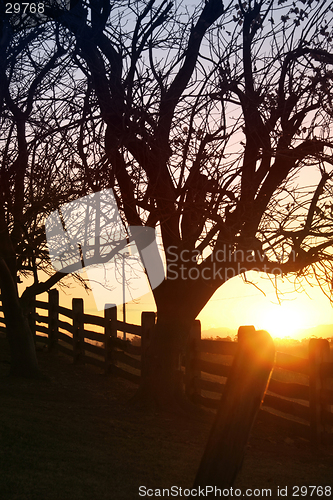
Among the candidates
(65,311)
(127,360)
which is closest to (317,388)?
(127,360)

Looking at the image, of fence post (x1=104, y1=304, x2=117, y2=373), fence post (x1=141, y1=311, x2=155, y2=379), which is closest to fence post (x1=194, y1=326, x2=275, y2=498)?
fence post (x1=141, y1=311, x2=155, y2=379)

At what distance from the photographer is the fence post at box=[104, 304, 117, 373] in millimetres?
11453

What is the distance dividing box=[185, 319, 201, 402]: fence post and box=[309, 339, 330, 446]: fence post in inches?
98.3

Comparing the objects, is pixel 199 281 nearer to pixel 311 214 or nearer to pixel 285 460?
pixel 311 214

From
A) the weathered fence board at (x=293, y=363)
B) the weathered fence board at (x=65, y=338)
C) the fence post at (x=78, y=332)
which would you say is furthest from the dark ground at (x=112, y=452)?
the weathered fence board at (x=65, y=338)

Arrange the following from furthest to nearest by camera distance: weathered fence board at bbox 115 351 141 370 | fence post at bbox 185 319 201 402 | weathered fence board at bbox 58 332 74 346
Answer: weathered fence board at bbox 58 332 74 346
weathered fence board at bbox 115 351 141 370
fence post at bbox 185 319 201 402

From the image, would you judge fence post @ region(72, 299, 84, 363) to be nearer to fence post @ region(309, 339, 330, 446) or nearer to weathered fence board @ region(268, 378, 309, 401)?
weathered fence board @ region(268, 378, 309, 401)

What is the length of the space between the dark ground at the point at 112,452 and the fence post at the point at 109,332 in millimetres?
2487

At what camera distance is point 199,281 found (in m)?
7.99

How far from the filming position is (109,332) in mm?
11672

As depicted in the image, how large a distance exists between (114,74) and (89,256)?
3609mm

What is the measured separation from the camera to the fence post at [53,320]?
1448cm

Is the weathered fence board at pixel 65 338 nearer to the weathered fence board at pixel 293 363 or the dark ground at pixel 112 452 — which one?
the dark ground at pixel 112 452

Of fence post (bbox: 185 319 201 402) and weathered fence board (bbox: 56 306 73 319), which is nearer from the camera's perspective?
fence post (bbox: 185 319 201 402)
